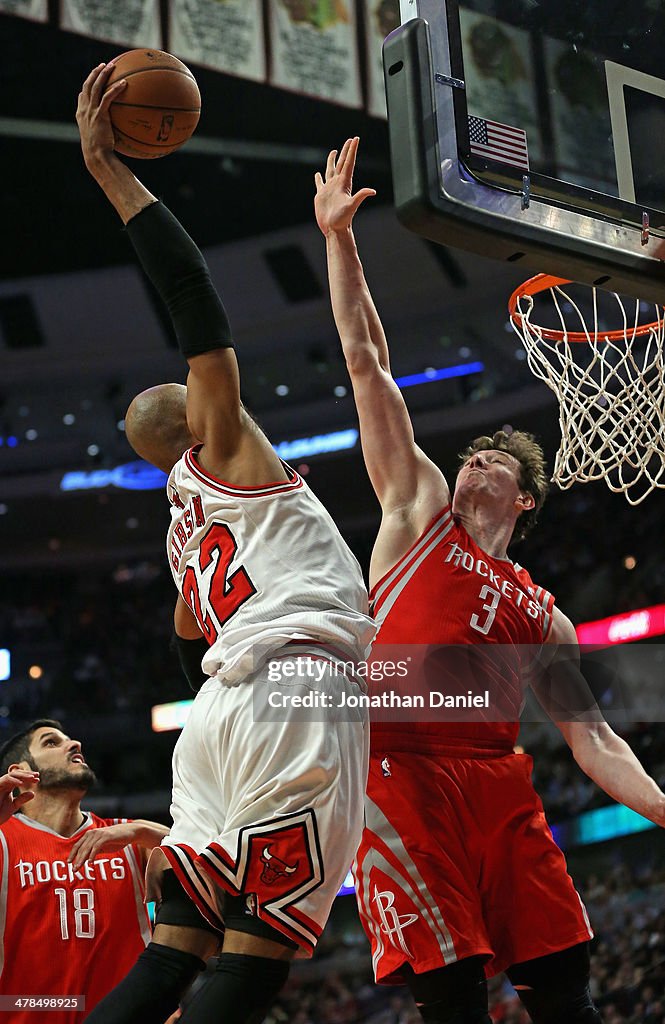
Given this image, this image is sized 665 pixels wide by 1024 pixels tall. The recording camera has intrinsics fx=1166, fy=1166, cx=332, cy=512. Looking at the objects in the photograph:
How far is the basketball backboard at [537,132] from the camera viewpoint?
122 inches

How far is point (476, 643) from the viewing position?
12.2ft

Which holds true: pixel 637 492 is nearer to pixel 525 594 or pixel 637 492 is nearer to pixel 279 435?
pixel 279 435

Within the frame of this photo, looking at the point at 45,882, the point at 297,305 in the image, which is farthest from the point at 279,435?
the point at 45,882

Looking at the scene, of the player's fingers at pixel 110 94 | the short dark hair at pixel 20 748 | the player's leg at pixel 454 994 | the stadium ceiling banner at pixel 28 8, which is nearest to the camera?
the player's fingers at pixel 110 94

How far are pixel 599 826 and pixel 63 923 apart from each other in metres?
10.1

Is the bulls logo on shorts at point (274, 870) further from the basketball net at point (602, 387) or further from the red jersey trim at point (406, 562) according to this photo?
the basketball net at point (602, 387)

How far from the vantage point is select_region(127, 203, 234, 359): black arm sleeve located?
2680 millimetres

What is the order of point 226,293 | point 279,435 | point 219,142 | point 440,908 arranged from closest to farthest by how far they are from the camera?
point 440,908, point 219,142, point 226,293, point 279,435

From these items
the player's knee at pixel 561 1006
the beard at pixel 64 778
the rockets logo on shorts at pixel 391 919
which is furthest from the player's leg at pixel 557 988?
the beard at pixel 64 778

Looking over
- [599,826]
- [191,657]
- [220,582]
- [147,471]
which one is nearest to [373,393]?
[191,657]

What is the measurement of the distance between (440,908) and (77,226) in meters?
15.5

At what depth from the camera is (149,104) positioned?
304 cm

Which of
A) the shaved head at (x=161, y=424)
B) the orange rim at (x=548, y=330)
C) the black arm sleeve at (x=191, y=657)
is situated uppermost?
the orange rim at (x=548, y=330)

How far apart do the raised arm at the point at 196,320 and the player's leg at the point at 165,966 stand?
97cm
